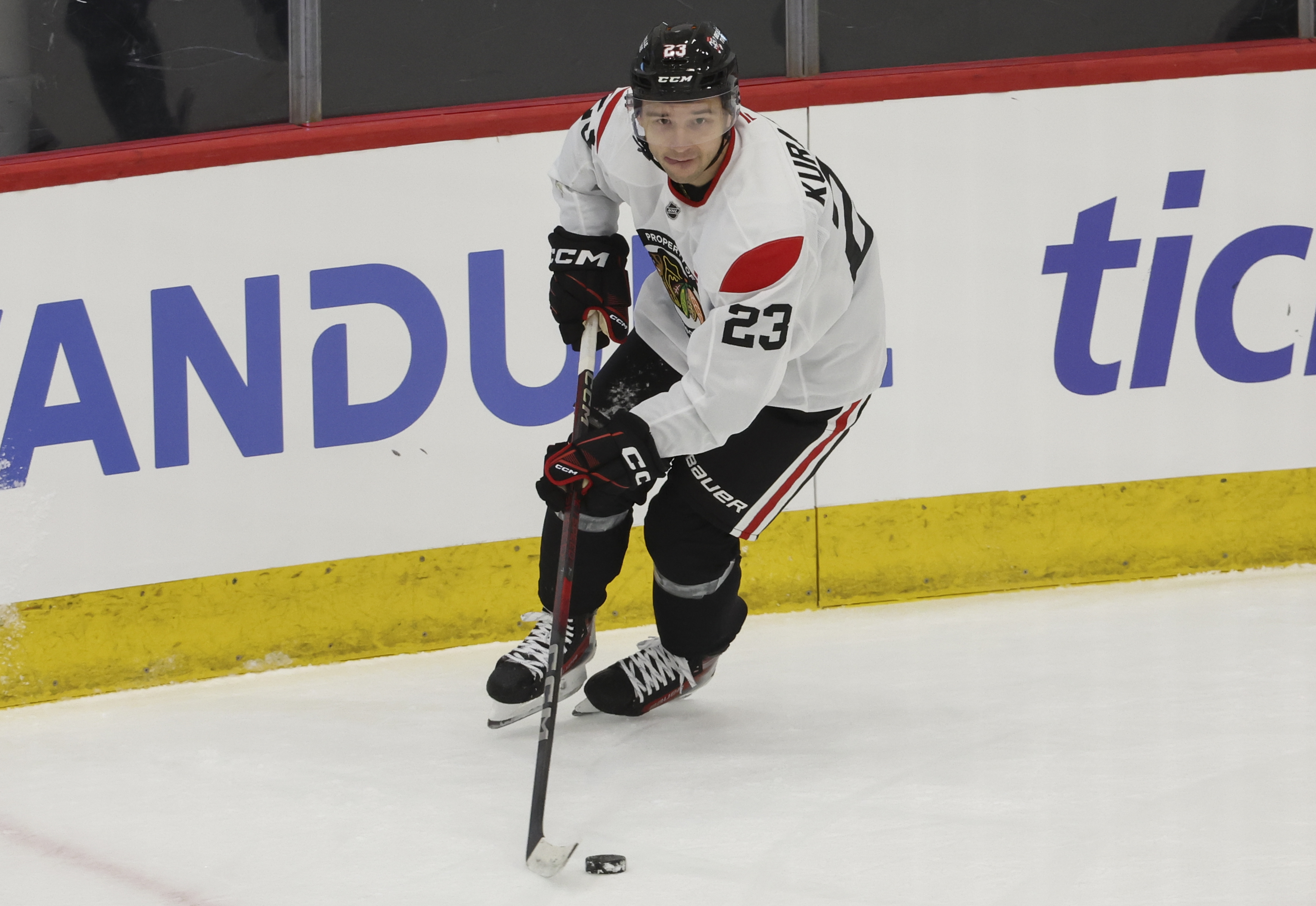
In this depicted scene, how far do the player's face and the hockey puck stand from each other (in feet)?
3.13

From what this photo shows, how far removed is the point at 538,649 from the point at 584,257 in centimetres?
67

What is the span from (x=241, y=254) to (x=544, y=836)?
1.38m

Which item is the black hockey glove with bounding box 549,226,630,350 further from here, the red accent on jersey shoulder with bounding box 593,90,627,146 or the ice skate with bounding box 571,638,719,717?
the ice skate with bounding box 571,638,719,717

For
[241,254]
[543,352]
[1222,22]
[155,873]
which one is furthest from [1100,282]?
[155,873]

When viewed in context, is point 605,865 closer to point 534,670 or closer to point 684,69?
point 534,670

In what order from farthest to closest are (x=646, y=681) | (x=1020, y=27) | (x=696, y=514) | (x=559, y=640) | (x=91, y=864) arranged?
(x=1020, y=27)
(x=646, y=681)
(x=696, y=514)
(x=559, y=640)
(x=91, y=864)

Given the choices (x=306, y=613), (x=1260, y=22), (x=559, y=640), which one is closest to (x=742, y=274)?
(x=559, y=640)

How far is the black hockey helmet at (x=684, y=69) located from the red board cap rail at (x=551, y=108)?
3.15ft

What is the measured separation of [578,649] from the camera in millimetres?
2396

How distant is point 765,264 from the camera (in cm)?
190

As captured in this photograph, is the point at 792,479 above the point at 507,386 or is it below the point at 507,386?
below

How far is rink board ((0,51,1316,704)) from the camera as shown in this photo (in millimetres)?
2654

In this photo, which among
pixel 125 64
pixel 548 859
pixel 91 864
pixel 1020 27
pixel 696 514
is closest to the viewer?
pixel 548 859

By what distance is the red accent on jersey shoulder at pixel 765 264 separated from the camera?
1898mm
